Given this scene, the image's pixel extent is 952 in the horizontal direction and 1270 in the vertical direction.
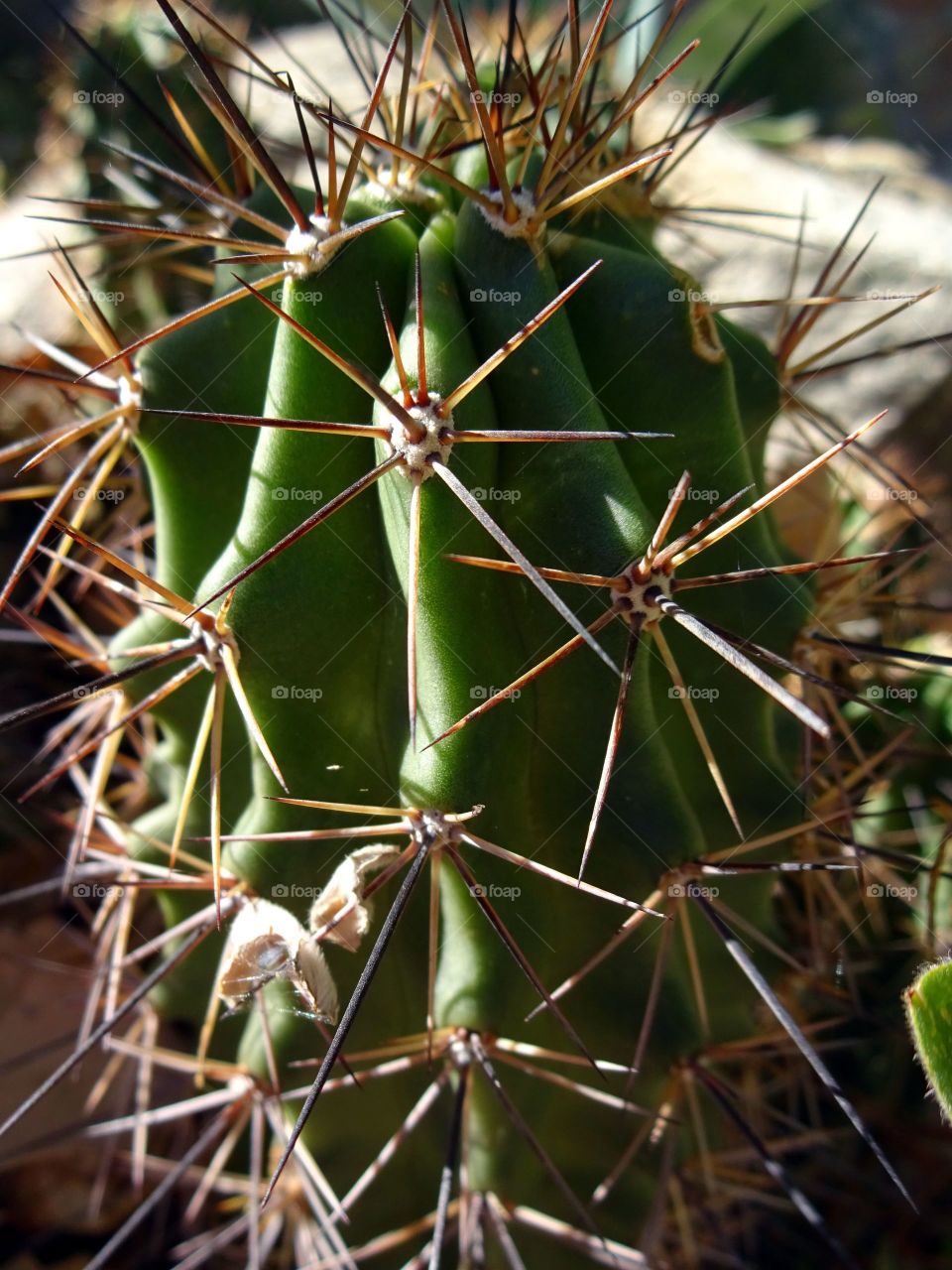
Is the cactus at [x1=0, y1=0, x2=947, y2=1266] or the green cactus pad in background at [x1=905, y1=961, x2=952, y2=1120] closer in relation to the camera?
the green cactus pad in background at [x1=905, y1=961, x2=952, y2=1120]

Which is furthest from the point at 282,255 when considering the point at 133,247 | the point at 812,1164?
the point at 812,1164

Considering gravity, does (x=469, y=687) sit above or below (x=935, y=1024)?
above

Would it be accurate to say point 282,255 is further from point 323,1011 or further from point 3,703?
point 3,703

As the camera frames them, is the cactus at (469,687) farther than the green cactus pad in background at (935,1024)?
Yes
